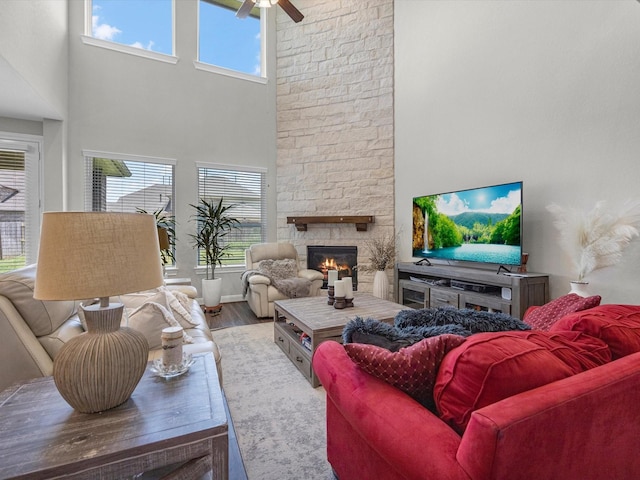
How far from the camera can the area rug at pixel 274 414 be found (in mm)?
1520

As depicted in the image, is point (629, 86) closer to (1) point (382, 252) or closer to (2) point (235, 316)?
(1) point (382, 252)

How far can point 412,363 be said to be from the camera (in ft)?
3.09

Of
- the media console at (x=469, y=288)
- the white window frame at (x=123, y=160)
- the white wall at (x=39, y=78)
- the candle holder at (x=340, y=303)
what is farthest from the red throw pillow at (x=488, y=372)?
the white window frame at (x=123, y=160)

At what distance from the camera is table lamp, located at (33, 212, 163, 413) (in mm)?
892

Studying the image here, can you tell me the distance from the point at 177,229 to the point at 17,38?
2720 mm

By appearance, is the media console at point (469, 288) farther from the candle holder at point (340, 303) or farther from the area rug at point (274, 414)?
the area rug at point (274, 414)

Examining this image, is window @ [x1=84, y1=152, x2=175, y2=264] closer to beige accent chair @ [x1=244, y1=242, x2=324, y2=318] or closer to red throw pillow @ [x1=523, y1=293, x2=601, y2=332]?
beige accent chair @ [x1=244, y1=242, x2=324, y2=318]

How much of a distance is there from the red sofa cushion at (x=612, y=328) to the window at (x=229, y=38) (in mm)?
5767

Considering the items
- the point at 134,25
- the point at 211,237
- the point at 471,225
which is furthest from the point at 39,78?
the point at 471,225

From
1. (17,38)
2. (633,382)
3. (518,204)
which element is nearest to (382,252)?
(518,204)

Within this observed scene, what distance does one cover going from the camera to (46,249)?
898mm

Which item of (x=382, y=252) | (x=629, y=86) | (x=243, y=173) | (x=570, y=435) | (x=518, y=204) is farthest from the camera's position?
(x=243, y=173)

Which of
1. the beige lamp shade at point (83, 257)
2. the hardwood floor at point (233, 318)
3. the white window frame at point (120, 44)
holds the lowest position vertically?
the hardwood floor at point (233, 318)

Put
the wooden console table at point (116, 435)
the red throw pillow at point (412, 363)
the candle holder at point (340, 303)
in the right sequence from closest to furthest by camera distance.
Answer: the wooden console table at point (116, 435) < the red throw pillow at point (412, 363) < the candle holder at point (340, 303)
